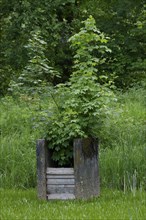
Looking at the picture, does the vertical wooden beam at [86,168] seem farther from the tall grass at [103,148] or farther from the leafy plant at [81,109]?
the tall grass at [103,148]

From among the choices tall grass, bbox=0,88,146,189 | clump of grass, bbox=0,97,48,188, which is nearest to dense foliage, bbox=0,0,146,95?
clump of grass, bbox=0,97,48,188

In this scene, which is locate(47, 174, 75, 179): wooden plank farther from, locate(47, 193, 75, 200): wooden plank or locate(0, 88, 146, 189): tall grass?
locate(0, 88, 146, 189): tall grass

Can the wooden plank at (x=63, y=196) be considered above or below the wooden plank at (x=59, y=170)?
below

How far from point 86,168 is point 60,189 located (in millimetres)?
432

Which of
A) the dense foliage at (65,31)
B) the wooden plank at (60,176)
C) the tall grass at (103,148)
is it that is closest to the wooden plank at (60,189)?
the wooden plank at (60,176)

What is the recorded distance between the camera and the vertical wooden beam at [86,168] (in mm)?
6074

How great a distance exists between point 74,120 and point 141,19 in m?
13.4

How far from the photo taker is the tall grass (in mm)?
7238

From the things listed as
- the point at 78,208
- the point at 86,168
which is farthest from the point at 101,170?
the point at 78,208

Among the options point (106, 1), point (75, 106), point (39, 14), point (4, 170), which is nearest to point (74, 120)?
point (75, 106)

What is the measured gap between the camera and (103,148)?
340 inches

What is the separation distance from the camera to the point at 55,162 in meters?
6.54

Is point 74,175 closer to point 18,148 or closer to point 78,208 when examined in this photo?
point 78,208

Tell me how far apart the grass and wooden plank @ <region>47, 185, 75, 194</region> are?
0.15 metres
